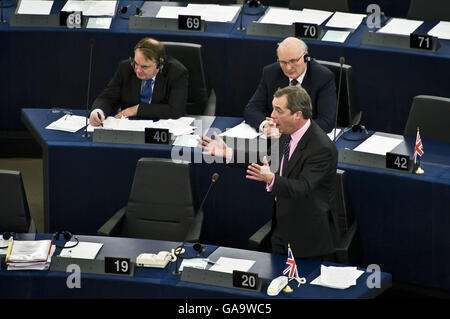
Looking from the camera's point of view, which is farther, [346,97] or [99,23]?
[99,23]

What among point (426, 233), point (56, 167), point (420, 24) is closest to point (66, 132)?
point (56, 167)

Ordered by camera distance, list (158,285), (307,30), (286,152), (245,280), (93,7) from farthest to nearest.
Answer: (93,7) < (307,30) < (286,152) < (158,285) < (245,280)

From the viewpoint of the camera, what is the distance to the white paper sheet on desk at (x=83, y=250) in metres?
4.86

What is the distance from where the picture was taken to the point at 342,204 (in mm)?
5324

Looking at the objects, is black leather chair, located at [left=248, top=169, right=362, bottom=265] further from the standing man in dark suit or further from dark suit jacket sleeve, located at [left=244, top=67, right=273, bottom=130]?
dark suit jacket sleeve, located at [left=244, top=67, right=273, bottom=130]

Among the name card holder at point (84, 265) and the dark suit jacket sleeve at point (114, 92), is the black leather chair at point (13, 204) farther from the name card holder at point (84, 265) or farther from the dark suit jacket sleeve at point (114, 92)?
the dark suit jacket sleeve at point (114, 92)

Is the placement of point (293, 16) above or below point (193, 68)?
above

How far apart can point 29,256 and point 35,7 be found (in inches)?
122

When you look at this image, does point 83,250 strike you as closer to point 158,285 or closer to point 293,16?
point 158,285

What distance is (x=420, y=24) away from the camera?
7.16 meters

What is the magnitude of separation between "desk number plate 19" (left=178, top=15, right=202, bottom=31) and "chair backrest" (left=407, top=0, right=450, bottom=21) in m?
1.64

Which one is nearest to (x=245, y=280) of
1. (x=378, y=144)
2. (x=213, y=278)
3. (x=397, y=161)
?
(x=213, y=278)

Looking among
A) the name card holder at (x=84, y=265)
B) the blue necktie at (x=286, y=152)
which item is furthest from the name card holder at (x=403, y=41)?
the name card holder at (x=84, y=265)
